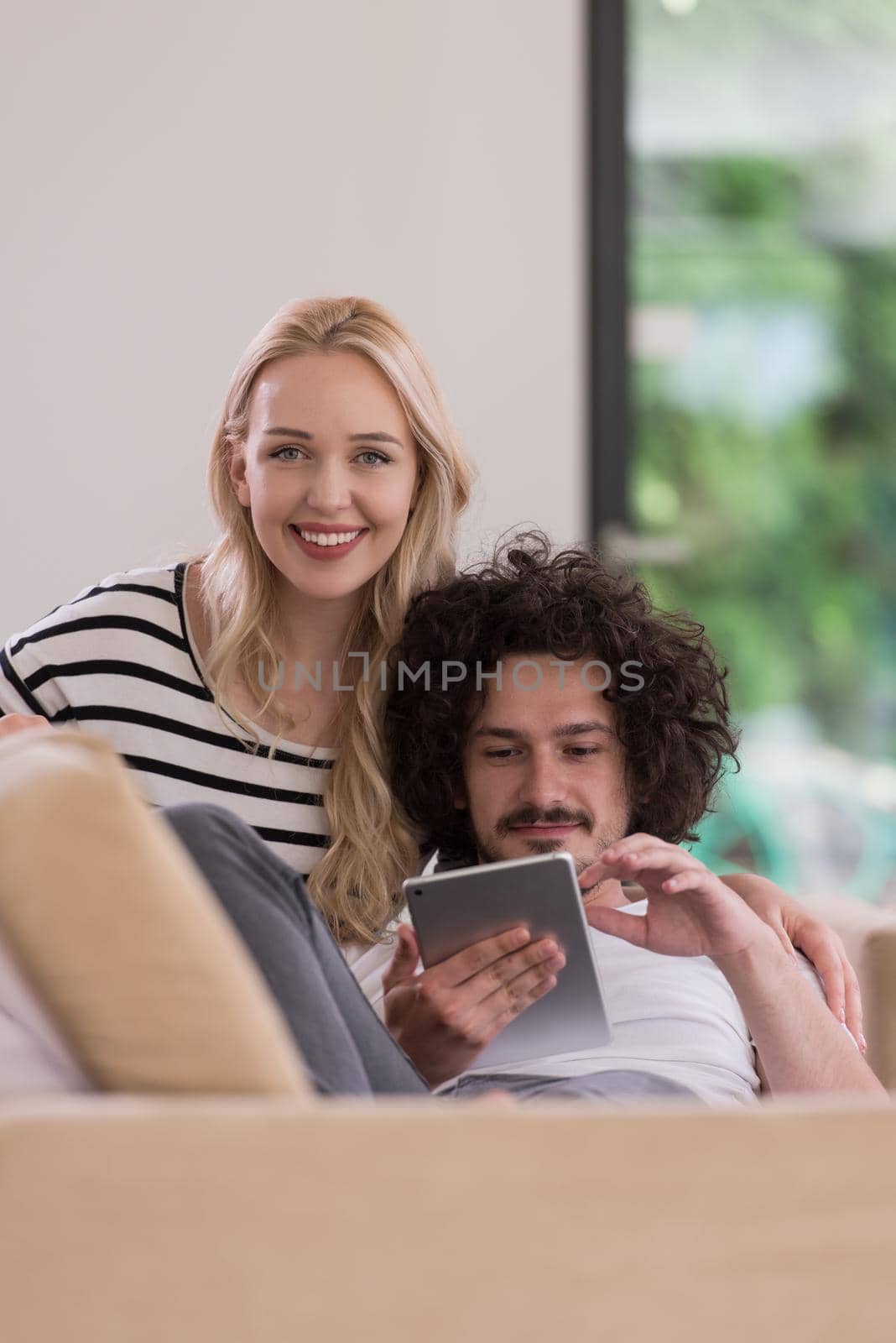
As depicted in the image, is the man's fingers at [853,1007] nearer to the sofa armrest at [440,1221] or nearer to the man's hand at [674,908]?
the man's hand at [674,908]

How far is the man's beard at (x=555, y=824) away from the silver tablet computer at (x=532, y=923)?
0.81ft

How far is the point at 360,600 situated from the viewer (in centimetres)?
196

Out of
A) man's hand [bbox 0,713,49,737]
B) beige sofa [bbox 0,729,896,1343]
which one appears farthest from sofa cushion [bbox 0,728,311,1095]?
man's hand [bbox 0,713,49,737]

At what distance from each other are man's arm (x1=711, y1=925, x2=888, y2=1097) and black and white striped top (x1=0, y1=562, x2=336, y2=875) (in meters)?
0.62

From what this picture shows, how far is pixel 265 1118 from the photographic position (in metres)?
0.88

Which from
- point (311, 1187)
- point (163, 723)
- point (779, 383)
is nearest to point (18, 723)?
point (163, 723)

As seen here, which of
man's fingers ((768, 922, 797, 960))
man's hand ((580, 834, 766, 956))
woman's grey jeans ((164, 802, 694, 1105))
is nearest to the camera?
woman's grey jeans ((164, 802, 694, 1105))

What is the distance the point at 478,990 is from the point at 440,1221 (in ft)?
1.79

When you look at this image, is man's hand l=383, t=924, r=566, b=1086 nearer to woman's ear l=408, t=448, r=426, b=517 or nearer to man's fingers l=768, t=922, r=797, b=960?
man's fingers l=768, t=922, r=797, b=960

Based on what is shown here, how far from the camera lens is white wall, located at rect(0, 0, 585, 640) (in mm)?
3025

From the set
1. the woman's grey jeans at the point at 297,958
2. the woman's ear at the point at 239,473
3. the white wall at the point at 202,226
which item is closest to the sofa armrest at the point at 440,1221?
the woman's grey jeans at the point at 297,958

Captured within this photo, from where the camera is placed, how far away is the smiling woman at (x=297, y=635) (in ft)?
6.02

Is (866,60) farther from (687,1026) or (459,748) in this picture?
(687,1026)

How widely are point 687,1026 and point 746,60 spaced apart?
2525 mm
